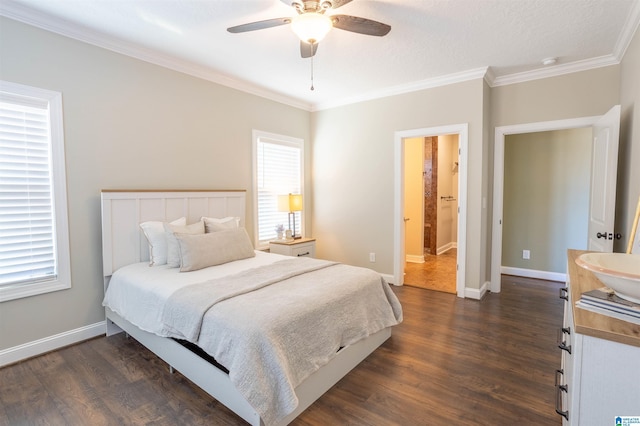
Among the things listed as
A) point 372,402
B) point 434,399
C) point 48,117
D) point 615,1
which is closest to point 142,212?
point 48,117

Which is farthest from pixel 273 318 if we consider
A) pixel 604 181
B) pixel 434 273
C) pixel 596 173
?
pixel 434 273

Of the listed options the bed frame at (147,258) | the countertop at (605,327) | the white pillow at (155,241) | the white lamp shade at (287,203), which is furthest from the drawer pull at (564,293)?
the white lamp shade at (287,203)

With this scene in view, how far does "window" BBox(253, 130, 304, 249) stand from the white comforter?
1.58 metres

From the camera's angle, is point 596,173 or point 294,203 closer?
point 596,173

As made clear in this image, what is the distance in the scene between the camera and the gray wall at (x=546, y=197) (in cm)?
432

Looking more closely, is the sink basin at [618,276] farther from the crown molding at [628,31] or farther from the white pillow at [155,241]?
the white pillow at [155,241]

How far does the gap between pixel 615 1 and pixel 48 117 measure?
4466mm

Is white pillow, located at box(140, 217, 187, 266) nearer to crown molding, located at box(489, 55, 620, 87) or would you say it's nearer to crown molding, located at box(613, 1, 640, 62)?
crown molding, located at box(489, 55, 620, 87)

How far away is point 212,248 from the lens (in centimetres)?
284

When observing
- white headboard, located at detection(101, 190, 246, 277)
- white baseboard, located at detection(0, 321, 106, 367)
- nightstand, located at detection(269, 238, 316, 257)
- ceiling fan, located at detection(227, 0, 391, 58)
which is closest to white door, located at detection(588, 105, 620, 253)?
ceiling fan, located at detection(227, 0, 391, 58)

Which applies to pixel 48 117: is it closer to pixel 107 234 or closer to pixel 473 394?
pixel 107 234

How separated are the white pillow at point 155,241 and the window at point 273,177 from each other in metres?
1.45

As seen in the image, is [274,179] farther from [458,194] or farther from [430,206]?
[430,206]

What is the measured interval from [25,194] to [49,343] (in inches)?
49.2
